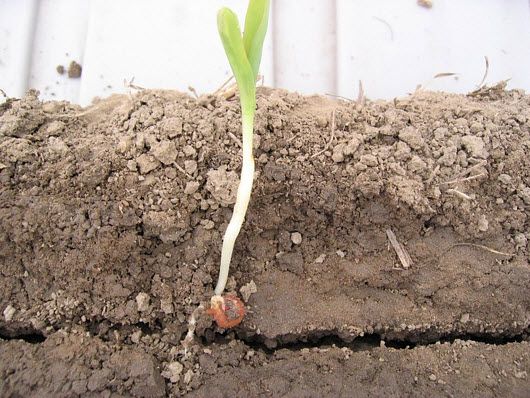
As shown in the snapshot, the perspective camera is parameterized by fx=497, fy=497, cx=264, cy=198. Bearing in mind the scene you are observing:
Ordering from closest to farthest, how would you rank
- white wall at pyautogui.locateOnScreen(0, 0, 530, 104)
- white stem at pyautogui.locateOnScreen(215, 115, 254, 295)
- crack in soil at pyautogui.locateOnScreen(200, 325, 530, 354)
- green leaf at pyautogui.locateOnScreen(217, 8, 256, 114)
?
green leaf at pyautogui.locateOnScreen(217, 8, 256, 114), white stem at pyautogui.locateOnScreen(215, 115, 254, 295), crack in soil at pyautogui.locateOnScreen(200, 325, 530, 354), white wall at pyautogui.locateOnScreen(0, 0, 530, 104)

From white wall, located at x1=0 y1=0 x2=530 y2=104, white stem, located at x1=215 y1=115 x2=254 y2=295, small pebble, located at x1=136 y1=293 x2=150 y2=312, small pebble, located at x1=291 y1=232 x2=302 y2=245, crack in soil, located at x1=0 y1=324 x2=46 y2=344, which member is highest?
white wall, located at x1=0 y1=0 x2=530 y2=104

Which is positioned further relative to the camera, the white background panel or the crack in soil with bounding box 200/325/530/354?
the white background panel

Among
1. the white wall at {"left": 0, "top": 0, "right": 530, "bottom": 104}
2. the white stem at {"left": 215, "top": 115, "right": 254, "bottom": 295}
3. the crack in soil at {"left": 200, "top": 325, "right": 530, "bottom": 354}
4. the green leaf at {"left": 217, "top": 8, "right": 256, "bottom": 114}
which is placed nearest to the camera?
the green leaf at {"left": 217, "top": 8, "right": 256, "bottom": 114}

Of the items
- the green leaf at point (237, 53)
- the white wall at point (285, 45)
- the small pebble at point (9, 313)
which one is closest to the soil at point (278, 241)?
the small pebble at point (9, 313)

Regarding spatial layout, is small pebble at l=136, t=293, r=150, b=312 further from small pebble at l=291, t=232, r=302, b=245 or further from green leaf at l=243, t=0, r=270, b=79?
green leaf at l=243, t=0, r=270, b=79

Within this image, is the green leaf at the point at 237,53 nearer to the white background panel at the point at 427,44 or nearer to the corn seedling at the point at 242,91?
the corn seedling at the point at 242,91

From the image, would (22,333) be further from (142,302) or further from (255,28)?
(255,28)

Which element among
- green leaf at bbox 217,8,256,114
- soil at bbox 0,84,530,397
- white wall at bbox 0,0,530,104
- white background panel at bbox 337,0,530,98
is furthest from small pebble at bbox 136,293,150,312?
white background panel at bbox 337,0,530,98

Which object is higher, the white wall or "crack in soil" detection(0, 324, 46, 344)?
the white wall
